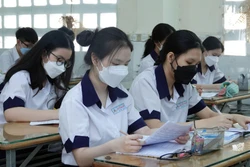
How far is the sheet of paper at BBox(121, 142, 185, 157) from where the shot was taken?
68.1 inches

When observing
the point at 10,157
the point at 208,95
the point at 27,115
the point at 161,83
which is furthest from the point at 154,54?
the point at 10,157

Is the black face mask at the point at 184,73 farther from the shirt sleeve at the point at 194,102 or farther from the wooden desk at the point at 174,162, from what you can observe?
the wooden desk at the point at 174,162

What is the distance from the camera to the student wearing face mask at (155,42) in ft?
14.8

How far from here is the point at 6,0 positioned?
5.67 meters

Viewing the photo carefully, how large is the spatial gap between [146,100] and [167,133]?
689 mm

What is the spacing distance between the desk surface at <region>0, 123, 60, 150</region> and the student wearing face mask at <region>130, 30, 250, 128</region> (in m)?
0.52

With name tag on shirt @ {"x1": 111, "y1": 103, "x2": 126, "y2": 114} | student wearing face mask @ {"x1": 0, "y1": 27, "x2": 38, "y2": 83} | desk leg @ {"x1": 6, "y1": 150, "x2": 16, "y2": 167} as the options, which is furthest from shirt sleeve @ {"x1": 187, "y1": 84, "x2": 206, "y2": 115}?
student wearing face mask @ {"x1": 0, "y1": 27, "x2": 38, "y2": 83}

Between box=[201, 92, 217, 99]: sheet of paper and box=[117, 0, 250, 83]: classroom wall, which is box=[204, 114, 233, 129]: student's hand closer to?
box=[201, 92, 217, 99]: sheet of paper

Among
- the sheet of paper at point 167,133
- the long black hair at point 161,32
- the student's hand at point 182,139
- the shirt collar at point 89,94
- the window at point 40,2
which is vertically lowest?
the student's hand at point 182,139

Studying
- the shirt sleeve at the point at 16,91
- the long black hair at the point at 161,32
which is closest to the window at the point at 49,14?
the long black hair at the point at 161,32

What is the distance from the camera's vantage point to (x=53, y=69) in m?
2.78

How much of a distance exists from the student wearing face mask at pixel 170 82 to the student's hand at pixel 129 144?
654 millimetres

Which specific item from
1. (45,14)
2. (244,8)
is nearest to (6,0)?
(45,14)

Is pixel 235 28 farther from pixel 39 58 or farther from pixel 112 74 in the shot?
pixel 112 74
